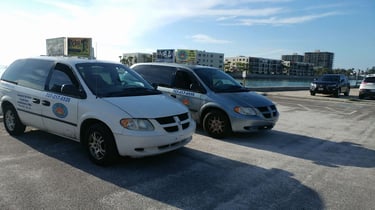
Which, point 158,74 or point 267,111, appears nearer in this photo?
point 267,111

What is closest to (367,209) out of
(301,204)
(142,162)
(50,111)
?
(301,204)

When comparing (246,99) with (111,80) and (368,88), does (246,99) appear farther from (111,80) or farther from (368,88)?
(368,88)

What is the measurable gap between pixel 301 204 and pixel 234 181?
3.24ft

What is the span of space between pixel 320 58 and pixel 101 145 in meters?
184

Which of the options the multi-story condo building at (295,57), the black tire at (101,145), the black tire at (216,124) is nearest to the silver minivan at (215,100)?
the black tire at (216,124)

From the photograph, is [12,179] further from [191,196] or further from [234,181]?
[234,181]

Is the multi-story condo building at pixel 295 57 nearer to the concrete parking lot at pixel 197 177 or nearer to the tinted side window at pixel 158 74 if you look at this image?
the tinted side window at pixel 158 74

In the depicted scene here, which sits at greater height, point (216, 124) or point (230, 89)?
point (230, 89)

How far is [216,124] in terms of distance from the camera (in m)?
6.78

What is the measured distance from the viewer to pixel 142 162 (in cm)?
492

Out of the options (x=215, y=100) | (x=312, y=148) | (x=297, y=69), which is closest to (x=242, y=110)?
(x=215, y=100)

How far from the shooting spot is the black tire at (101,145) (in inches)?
173

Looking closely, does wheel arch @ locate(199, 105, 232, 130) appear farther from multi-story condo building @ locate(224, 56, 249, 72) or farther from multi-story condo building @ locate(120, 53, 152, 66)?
multi-story condo building @ locate(224, 56, 249, 72)

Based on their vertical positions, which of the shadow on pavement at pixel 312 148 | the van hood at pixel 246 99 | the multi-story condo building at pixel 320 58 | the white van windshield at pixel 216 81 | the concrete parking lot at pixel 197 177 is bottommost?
the shadow on pavement at pixel 312 148
